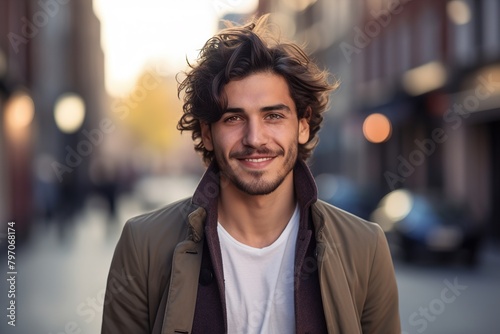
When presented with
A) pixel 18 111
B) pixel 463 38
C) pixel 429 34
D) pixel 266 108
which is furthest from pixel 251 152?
pixel 429 34

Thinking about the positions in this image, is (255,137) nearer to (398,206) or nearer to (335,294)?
(335,294)

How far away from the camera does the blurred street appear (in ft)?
30.2

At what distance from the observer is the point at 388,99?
3247cm

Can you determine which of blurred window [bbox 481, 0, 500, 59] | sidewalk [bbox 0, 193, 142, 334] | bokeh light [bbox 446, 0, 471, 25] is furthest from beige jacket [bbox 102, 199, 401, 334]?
bokeh light [bbox 446, 0, 471, 25]

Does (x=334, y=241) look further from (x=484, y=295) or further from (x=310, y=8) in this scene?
(x=310, y=8)

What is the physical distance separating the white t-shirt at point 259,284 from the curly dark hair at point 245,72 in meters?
0.59

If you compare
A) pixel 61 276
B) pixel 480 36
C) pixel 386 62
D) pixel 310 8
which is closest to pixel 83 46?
pixel 310 8

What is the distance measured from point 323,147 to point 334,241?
43.0 m

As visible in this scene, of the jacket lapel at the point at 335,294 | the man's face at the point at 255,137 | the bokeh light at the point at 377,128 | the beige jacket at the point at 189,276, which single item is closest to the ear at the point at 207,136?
the man's face at the point at 255,137

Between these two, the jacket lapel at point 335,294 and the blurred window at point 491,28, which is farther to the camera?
the blurred window at point 491,28

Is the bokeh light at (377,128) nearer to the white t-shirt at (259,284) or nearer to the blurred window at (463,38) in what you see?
the blurred window at (463,38)

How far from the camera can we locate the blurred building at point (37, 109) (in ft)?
70.1

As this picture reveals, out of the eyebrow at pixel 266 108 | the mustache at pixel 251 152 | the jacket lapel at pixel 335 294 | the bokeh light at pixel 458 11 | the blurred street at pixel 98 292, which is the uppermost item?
the bokeh light at pixel 458 11

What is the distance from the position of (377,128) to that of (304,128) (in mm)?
31507
